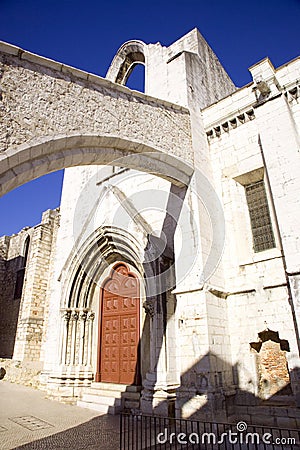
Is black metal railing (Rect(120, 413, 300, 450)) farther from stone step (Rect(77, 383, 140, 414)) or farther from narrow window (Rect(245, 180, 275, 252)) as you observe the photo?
narrow window (Rect(245, 180, 275, 252))

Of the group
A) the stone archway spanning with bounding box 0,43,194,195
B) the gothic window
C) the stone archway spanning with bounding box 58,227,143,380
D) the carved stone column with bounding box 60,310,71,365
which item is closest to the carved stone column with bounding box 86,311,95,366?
the stone archway spanning with bounding box 58,227,143,380

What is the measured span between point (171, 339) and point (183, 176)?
3.65 metres

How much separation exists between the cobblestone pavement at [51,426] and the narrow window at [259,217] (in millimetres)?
4522

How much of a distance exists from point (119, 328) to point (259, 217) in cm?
475

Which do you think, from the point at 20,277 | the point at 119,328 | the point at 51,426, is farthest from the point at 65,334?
the point at 20,277

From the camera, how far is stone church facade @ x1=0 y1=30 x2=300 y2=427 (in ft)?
17.0

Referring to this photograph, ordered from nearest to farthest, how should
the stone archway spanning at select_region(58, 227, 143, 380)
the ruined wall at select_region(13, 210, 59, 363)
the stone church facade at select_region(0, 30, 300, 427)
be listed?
1. the stone church facade at select_region(0, 30, 300, 427)
2. the stone archway spanning at select_region(58, 227, 143, 380)
3. the ruined wall at select_region(13, 210, 59, 363)

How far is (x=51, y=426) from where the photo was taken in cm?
585

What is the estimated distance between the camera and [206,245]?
6.40 m

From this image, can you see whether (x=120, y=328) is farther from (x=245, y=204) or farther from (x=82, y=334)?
(x=245, y=204)

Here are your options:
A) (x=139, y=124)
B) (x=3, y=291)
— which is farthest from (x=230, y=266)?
(x=3, y=291)

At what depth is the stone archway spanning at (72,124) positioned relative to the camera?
4.56 m

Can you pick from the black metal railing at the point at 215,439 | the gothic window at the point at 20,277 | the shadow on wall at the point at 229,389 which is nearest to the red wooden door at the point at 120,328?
the shadow on wall at the point at 229,389

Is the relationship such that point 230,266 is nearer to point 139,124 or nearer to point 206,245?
point 206,245
